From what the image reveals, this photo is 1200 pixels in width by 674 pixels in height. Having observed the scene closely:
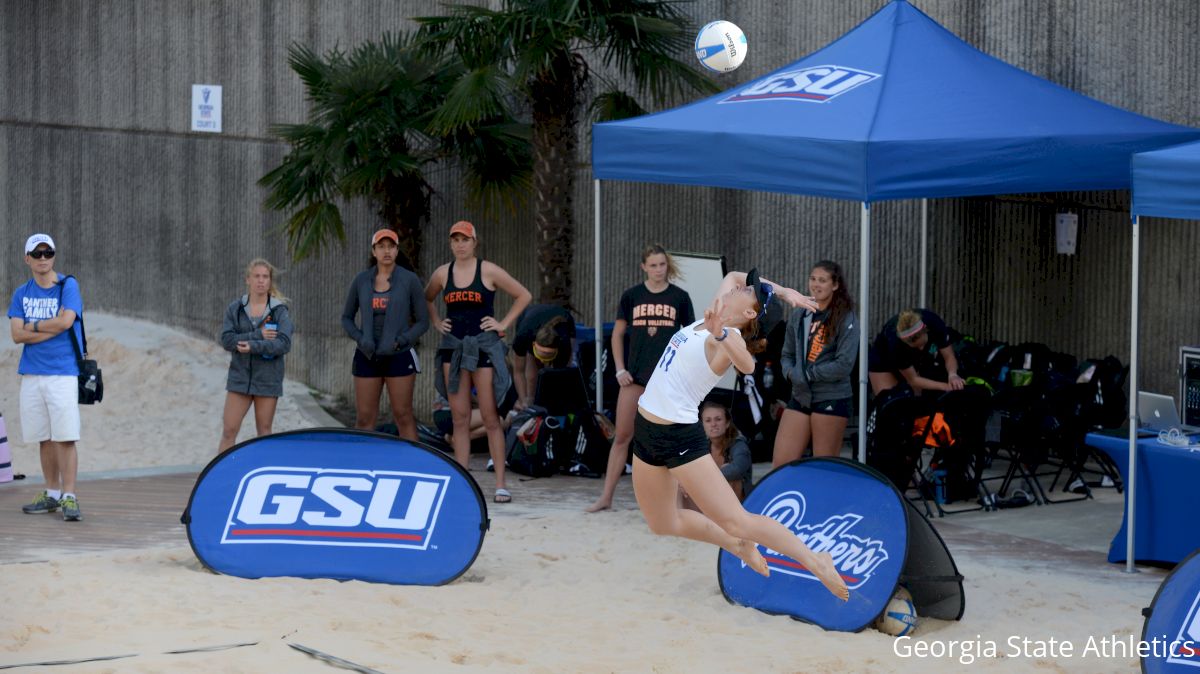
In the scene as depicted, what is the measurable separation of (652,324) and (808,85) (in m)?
2.13

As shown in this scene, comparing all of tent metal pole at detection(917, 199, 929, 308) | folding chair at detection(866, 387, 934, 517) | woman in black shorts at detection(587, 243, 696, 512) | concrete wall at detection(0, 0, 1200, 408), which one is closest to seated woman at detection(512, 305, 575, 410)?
woman in black shorts at detection(587, 243, 696, 512)

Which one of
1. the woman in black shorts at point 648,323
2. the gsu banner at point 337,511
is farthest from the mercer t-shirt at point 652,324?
the gsu banner at point 337,511

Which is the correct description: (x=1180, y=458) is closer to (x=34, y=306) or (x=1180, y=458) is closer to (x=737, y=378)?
(x=737, y=378)

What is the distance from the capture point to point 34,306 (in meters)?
8.94

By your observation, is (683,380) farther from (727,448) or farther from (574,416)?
(574,416)

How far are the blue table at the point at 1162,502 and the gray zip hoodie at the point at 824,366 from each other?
155 cm

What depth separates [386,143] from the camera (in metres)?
12.9

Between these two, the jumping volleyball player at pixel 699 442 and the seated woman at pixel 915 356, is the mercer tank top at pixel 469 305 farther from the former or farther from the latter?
the jumping volleyball player at pixel 699 442

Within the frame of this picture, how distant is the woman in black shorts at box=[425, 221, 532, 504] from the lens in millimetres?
9695

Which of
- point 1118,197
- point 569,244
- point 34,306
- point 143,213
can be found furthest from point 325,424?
point 1118,197

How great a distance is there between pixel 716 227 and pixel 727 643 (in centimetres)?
728

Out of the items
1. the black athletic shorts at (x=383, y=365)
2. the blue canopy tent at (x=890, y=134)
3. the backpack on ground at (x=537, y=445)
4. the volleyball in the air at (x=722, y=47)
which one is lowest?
the backpack on ground at (x=537, y=445)

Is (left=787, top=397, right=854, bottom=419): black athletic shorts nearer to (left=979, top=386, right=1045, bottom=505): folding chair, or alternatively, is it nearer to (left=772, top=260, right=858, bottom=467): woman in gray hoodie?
(left=772, top=260, right=858, bottom=467): woman in gray hoodie

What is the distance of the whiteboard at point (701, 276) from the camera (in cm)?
1186
